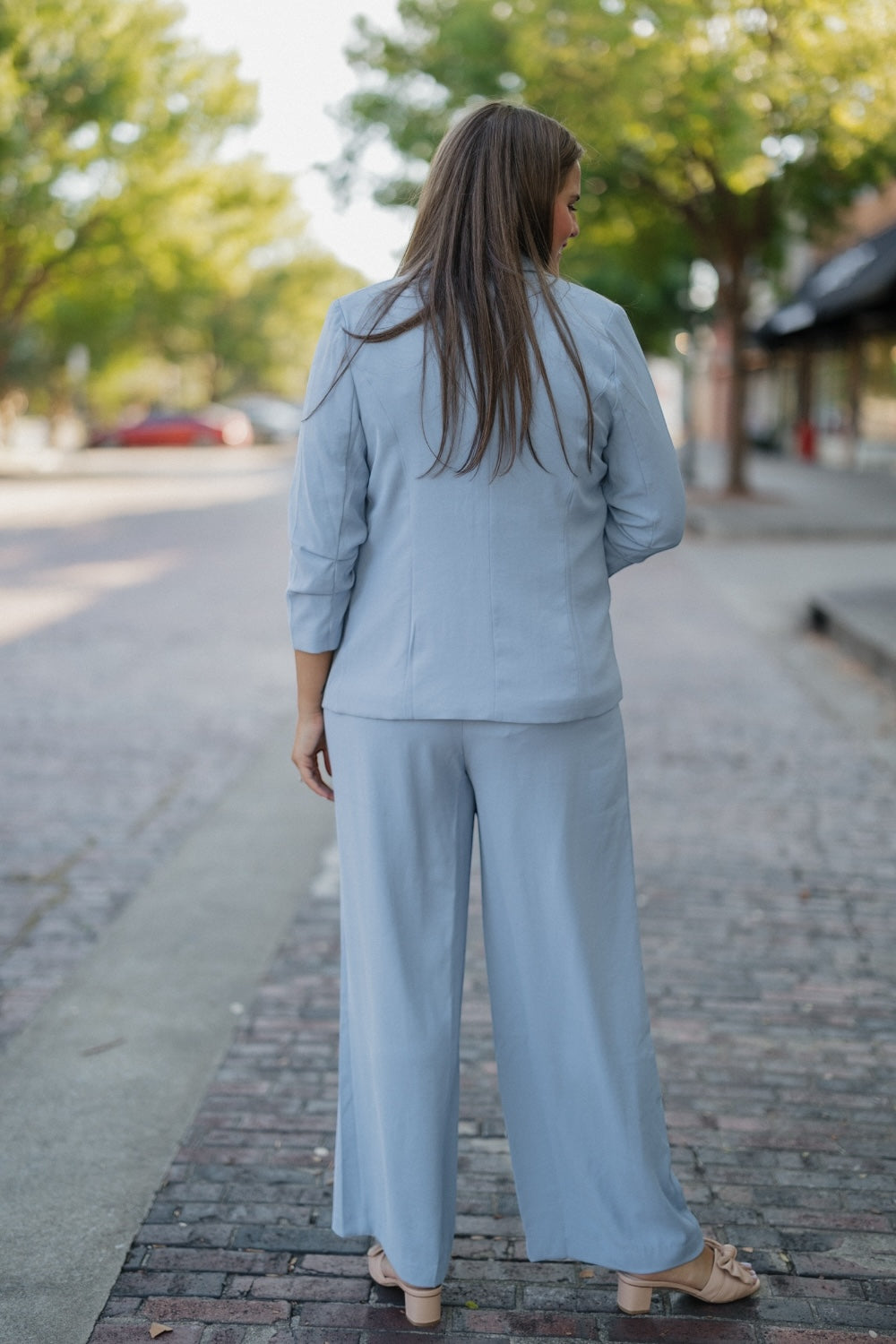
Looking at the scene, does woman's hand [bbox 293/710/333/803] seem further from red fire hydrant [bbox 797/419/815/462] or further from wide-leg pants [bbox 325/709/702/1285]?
red fire hydrant [bbox 797/419/815/462]

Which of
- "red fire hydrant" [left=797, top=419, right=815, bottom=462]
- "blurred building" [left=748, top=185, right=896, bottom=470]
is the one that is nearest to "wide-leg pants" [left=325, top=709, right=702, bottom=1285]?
"blurred building" [left=748, top=185, right=896, bottom=470]

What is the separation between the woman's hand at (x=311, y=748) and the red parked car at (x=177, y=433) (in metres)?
41.0

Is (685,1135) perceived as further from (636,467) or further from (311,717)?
(636,467)

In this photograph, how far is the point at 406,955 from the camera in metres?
2.18

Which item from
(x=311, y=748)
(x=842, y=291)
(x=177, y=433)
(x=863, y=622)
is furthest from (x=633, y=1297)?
(x=177, y=433)

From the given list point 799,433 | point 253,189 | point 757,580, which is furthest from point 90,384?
point 757,580

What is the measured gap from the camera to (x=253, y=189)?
3281cm

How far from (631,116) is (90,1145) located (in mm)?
14209

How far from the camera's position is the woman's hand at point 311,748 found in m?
2.25

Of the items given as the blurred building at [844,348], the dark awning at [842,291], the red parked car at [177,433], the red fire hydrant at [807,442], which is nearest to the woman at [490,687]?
the blurred building at [844,348]

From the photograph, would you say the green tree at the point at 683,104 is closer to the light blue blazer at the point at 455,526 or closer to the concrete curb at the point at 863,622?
the concrete curb at the point at 863,622

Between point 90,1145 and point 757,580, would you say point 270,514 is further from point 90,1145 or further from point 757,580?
point 90,1145

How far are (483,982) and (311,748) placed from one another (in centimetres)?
180

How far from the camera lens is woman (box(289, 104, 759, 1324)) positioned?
200cm
